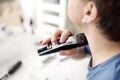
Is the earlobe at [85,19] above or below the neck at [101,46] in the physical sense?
above

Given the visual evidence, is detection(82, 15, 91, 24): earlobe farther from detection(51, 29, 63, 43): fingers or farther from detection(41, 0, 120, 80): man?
detection(51, 29, 63, 43): fingers

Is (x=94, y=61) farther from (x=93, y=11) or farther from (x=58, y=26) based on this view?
(x=58, y=26)

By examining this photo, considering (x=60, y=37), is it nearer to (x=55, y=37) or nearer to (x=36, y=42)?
(x=55, y=37)

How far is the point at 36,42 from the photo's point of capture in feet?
3.42

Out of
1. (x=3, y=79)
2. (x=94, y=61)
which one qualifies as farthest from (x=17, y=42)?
(x=94, y=61)

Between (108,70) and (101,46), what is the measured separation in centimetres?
8

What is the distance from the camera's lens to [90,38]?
2.04 feet

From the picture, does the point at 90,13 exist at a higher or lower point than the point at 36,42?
higher

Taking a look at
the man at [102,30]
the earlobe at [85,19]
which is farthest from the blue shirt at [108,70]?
the earlobe at [85,19]

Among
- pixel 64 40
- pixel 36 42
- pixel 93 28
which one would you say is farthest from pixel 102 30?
pixel 36 42

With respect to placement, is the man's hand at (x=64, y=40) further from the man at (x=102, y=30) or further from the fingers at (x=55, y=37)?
the man at (x=102, y=30)

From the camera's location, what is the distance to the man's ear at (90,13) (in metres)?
0.54

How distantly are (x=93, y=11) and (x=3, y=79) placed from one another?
1.49 ft

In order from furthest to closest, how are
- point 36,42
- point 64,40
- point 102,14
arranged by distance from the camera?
point 36,42
point 64,40
point 102,14
